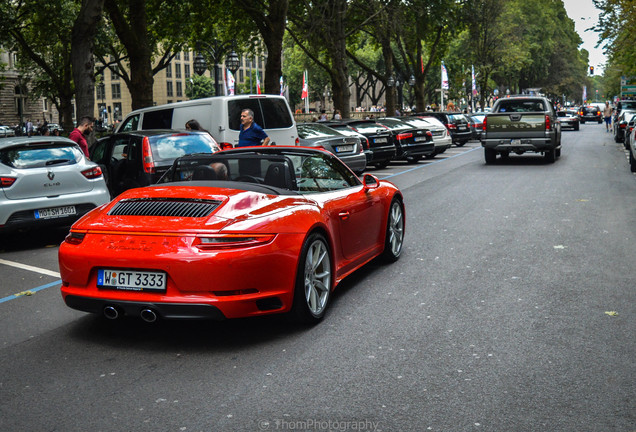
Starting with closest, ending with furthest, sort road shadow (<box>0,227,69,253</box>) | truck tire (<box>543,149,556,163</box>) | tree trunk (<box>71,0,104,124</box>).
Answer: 1. road shadow (<box>0,227,69,253</box>)
2. tree trunk (<box>71,0,104,124</box>)
3. truck tire (<box>543,149,556,163</box>)

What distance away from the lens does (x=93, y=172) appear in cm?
1055

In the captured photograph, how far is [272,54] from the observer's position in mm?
26078

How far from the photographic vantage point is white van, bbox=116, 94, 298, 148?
1454 centimetres

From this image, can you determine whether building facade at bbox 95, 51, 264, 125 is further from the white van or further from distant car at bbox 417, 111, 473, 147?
the white van

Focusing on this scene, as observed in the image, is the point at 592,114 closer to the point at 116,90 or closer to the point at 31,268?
the point at 116,90

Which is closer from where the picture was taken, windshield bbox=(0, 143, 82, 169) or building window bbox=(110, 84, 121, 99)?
windshield bbox=(0, 143, 82, 169)

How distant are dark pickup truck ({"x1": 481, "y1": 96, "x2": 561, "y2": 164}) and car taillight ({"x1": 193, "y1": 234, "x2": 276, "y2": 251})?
17.7 metres

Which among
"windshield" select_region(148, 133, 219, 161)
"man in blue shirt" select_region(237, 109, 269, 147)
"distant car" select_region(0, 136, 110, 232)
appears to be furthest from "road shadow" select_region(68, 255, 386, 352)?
"man in blue shirt" select_region(237, 109, 269, 147)

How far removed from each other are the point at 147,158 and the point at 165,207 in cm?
619

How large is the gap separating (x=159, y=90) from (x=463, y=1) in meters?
69.7

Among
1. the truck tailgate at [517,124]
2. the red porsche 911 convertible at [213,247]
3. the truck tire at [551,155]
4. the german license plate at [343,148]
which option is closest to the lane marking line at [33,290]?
the red porsche 911 convertible at [213,247]

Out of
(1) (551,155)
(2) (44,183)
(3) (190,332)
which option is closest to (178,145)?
(2) (44,183)

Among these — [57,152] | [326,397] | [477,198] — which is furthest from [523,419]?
[477,198]

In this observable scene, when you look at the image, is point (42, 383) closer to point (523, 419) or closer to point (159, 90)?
point (523, 419)
